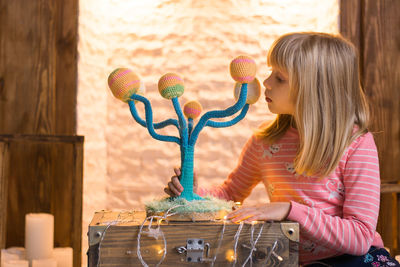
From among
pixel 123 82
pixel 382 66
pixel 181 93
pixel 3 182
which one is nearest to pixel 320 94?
pixel 181 93

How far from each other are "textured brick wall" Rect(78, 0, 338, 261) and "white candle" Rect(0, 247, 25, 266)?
0.54m

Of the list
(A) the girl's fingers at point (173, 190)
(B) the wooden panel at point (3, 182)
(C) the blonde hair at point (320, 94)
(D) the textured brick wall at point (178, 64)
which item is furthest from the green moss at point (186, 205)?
(D) the textured brick wall at point (178, 64)

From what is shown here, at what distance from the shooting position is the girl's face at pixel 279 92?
130 cm

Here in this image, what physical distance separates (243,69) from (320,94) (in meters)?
0.25

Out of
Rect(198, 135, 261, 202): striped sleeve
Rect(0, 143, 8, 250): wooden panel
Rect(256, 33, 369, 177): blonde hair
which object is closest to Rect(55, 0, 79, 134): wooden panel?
Rect(0, 143, 8, 250): wooden panel

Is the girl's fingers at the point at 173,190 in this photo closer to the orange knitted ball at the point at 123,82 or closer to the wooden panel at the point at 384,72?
the orange knitted ball at the point at 123,82

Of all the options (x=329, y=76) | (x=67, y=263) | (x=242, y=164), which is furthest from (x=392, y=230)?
(x=67, y=263)

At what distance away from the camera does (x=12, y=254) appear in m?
1.90

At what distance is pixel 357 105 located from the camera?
1322 mm

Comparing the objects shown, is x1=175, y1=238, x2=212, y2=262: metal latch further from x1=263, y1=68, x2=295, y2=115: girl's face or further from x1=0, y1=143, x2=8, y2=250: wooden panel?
x1=0, y1=143, x2=8, y2=250: wooden panel

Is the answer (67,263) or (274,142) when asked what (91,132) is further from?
(274,142)

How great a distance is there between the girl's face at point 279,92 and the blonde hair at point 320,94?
2 centimetres

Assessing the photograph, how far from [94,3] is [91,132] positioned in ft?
1.91

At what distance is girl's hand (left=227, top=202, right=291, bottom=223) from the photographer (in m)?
1.11
